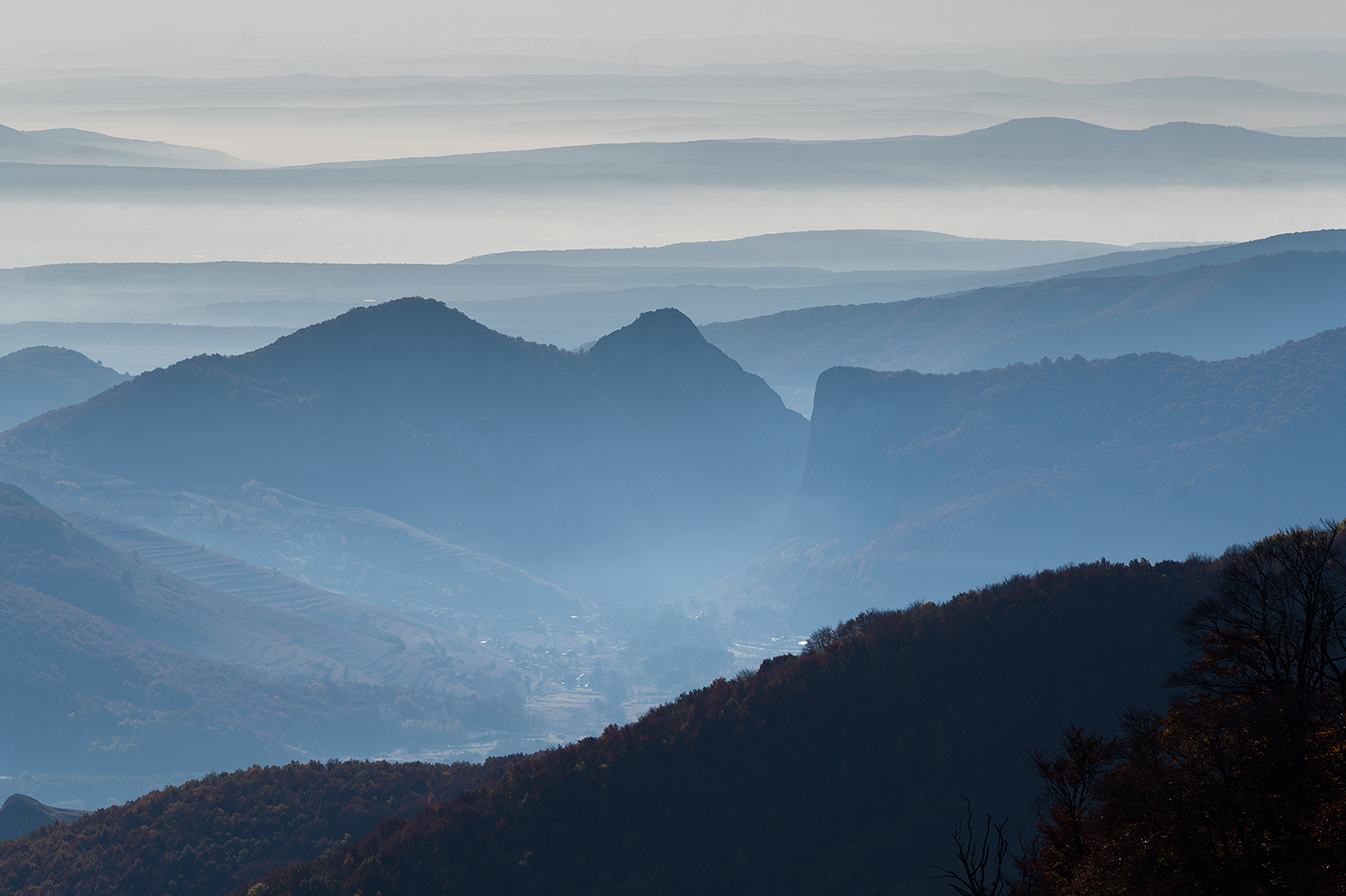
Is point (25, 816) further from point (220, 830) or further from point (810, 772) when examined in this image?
point (810, 772)

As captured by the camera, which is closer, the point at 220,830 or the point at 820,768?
the point at 820,768

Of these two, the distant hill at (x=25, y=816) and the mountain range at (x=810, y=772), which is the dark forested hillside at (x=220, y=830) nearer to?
the mountain range at (x=810, y=772)

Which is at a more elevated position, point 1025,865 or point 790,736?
point 790,736

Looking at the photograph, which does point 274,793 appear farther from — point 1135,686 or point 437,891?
point 1135,686

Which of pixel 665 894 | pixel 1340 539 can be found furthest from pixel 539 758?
pixel 1340 539

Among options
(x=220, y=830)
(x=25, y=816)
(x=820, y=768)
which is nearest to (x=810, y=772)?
(x=820, y=768)

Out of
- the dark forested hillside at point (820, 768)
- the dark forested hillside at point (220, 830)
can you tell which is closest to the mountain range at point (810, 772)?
the dark forested hillside at point (820, 768)

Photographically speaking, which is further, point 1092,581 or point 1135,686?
point 1092,581

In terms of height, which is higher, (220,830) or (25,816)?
(25,816)
